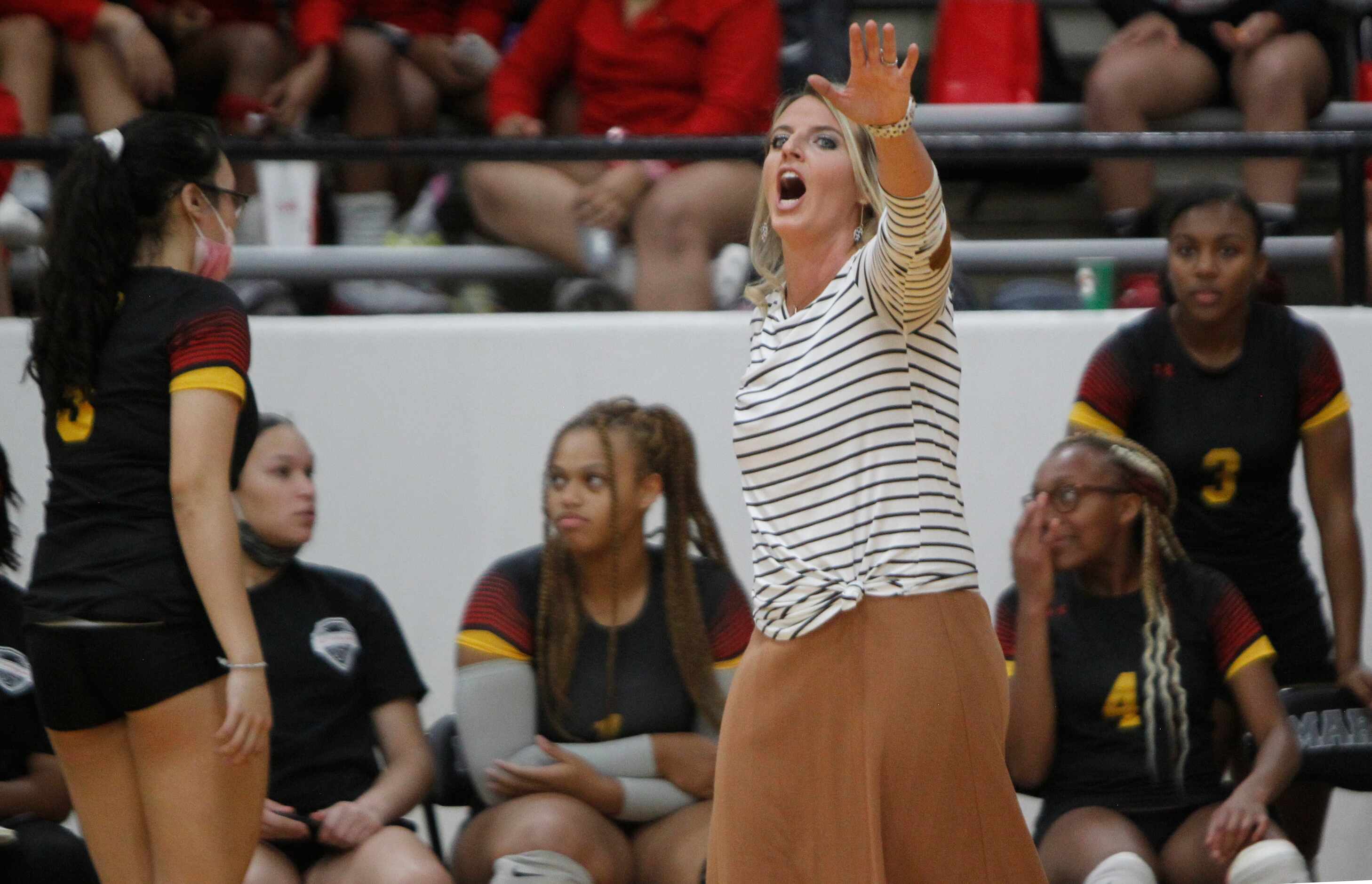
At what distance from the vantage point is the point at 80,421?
2238mm

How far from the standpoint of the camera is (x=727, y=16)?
4039 mm

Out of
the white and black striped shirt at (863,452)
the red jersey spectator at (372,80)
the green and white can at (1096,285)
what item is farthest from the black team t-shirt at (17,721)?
the green and white can at (1096,285)

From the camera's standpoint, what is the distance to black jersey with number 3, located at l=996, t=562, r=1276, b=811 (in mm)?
3021

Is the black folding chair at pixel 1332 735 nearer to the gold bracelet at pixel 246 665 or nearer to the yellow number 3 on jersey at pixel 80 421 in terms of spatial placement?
the gold bracelet at pixel 246 665

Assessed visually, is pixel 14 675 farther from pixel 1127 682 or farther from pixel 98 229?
pixel 1127 682

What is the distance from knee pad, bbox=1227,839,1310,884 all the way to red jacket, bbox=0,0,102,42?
344cm

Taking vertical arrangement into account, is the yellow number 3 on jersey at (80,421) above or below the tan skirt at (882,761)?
above

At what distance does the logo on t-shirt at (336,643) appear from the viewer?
10.4 feet

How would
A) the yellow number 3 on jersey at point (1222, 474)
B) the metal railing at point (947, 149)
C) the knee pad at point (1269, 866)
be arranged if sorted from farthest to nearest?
the metal railing at point (947, 149), the yellow number 3 on jersey at point (1222, 474), the knee pad at point (1269, 866)

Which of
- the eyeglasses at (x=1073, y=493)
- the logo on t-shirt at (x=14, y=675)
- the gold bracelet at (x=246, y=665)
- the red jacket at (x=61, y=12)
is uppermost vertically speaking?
the red jacket at (x=61, y=12)

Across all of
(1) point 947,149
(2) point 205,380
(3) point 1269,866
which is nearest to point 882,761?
(2) point 205,380

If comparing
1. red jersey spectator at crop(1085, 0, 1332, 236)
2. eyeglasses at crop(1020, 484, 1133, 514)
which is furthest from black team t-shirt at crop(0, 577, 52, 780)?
red jersey spectator at crop(1085, 0, 1332, 236)

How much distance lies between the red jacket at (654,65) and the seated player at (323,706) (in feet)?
4.45

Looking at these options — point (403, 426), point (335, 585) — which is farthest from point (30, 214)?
point (335, 585)
